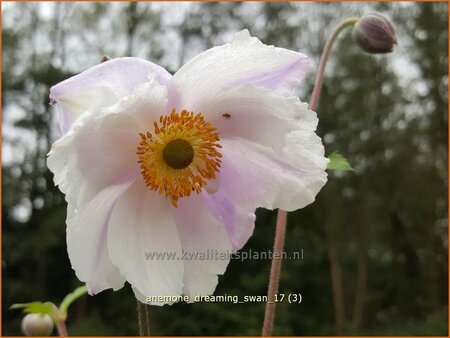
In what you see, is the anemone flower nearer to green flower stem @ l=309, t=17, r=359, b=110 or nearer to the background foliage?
green flower stem @ l=309, t=17, r=359, b=110

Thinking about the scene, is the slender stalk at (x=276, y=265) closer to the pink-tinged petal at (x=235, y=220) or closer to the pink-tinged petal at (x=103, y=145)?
the pink-tinged petal at (x=235, y=220)

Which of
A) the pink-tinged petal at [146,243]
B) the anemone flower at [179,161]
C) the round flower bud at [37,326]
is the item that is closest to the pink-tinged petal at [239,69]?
the anemone flower at [179,161]

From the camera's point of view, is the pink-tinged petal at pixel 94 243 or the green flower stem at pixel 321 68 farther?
the green flower stem at pixel 321 68

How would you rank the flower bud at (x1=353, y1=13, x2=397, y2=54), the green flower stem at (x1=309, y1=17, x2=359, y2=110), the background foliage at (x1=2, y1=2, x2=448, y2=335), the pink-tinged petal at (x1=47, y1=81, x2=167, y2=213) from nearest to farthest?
1. the pink-tinged petal at (x1=47, y1=81, x2=167, y2=213)
2. the green flower stem at (x1=309, y1=17, x2=359, y2=110)
3. the flower bud at (x1=353, y1=13, x2=397, y2=54)
4. the background foliage at (x1=2, y1=2, x2=448, y2=335)

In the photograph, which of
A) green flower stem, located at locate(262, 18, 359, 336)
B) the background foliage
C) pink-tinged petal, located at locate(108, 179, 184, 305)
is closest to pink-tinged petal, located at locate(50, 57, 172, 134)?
pink-tinged petal, located at locate(108, 179, 184, 305)

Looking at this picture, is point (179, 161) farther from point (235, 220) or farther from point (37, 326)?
point (37, 326)

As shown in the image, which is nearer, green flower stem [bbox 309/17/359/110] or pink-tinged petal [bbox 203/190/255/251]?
pink-tinged petal [bbox 203/190/255/251]

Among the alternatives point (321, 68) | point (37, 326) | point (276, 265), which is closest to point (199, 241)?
point (276, 265)
